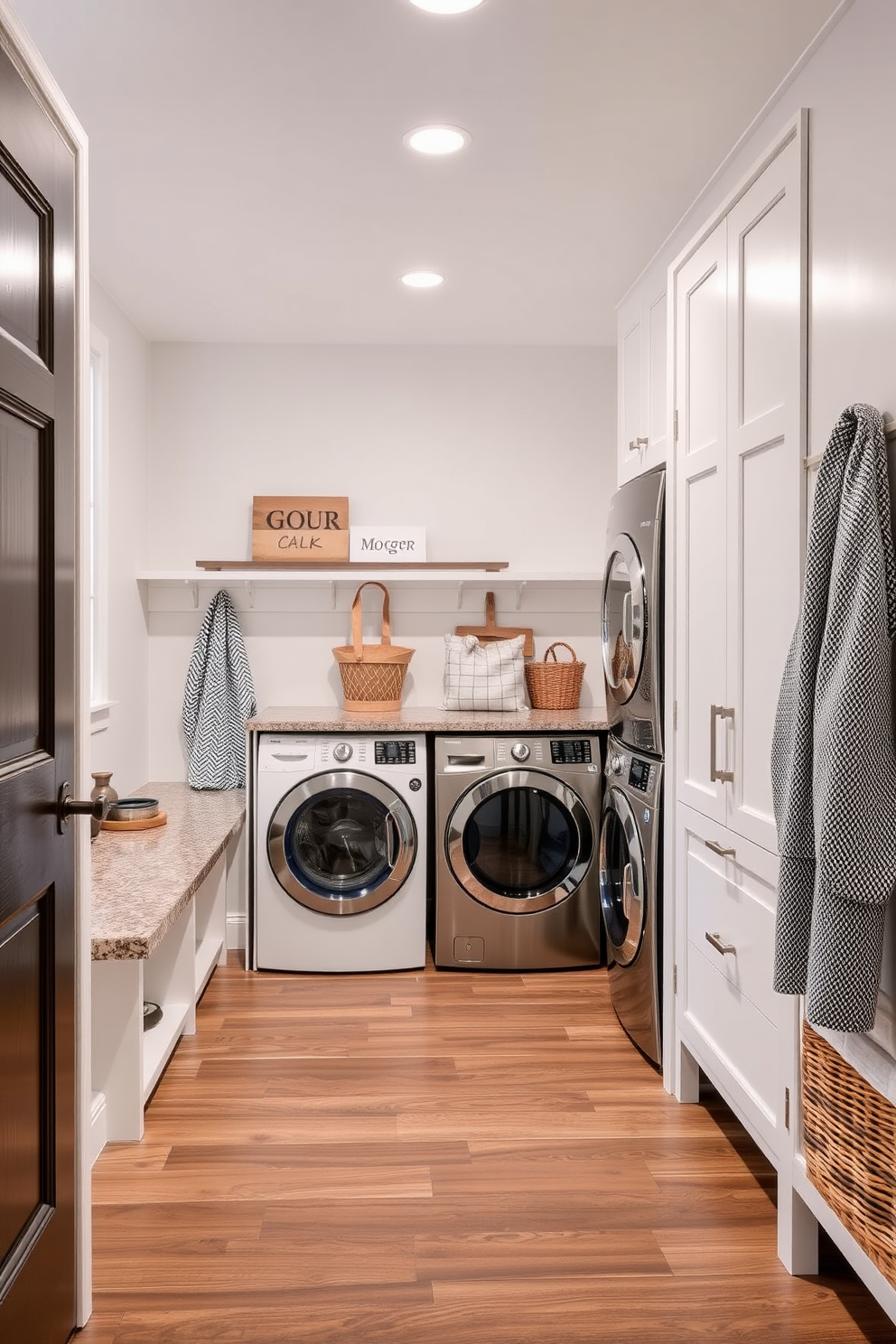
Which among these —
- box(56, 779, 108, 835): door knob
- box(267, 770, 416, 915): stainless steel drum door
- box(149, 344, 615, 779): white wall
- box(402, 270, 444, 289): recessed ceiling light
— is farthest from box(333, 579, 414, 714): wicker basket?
box(56, 779, 108, 835): door knob

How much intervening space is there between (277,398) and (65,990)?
3.07m

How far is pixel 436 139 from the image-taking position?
7.95ft

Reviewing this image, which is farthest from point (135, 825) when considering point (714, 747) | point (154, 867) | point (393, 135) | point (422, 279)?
point (393, 135)

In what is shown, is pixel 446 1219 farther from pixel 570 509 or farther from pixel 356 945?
pixel 570 509

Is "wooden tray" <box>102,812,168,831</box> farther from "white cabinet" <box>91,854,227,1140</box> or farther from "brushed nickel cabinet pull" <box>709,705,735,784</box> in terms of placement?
"brushed nickel cabinet pull" <box>709,705,735,784</box>

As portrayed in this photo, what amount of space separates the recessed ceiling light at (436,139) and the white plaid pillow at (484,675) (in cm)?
183

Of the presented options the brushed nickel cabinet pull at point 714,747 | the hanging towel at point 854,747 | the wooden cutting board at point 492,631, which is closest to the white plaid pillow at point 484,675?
the wooden cutting board at point 492,631

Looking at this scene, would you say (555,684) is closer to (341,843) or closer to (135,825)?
(341,843)

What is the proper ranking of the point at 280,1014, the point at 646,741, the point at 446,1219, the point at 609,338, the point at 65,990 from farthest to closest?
1. the point at 609,338
2. the point at 280,1014
3. the point at 646,741
4. the point at 446,1219
5. the point at 65,990

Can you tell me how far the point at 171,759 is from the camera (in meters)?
4.19

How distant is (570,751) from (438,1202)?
5.82 ft

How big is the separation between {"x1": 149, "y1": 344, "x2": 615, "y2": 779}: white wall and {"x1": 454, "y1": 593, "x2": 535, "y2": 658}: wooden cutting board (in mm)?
45

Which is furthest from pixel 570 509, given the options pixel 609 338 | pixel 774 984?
pixel 774 984

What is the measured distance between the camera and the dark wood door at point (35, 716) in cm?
134
